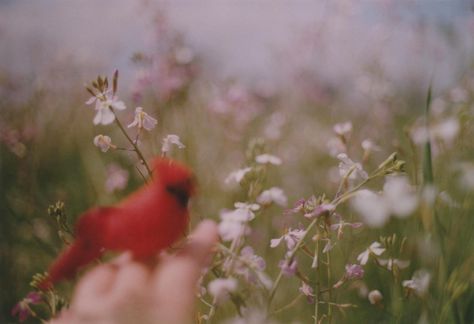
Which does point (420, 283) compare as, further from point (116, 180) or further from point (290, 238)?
point (116, 180)

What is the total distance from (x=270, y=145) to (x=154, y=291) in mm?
677

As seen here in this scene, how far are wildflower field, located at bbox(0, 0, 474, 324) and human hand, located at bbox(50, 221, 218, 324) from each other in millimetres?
21

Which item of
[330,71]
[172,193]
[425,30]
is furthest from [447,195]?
[330,71]

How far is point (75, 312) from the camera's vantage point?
481 millimetres

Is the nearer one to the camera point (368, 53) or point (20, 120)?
point (20, 120)

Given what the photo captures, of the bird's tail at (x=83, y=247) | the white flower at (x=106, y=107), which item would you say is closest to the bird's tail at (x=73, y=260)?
the bird's tail at (x=83, y=247)

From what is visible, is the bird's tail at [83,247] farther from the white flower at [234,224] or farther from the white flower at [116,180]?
the white flower at [116,180]

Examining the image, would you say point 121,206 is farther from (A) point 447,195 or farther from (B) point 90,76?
(B) point 90,76

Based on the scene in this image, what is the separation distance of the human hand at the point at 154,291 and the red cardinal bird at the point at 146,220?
0.06 ft

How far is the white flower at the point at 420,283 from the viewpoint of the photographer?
491mm

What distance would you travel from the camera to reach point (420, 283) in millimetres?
512

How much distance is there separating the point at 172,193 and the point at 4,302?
0.51 metres

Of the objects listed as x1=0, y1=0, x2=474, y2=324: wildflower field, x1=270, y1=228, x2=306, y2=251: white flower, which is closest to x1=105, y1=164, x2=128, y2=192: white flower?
x1=0, y1=0, x2=474, y2=324: wildflower field

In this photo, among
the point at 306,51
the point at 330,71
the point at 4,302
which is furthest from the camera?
the point at 330,71
